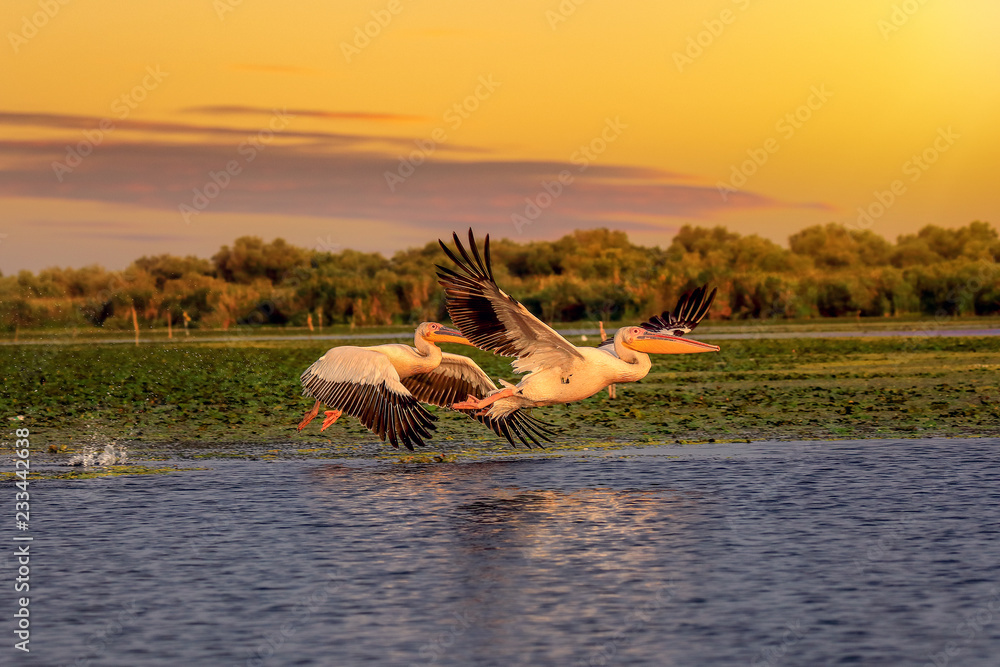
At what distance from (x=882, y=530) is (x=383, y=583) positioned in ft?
15.3

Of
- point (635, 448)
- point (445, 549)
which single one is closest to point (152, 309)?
point (635, 448)

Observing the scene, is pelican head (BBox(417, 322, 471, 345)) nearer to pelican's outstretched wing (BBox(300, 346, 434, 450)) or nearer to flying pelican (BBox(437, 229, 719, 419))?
pelican's outstretched wing (BBox(300, 346, 434, 450))

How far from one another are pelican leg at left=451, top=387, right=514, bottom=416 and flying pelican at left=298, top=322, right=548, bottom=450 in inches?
16.7

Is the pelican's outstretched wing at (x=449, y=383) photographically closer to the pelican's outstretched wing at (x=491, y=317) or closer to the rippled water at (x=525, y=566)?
the rippled water at (x=525, y=566)

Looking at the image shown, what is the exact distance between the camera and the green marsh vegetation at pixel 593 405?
66.2ft

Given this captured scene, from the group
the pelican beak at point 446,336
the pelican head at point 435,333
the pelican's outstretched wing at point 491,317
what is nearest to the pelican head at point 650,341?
the pelican's outstretched wing at point 491,317

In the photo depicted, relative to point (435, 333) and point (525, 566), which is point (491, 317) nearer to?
point (435, 333)

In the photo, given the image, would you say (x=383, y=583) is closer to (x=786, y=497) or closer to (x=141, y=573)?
(x=141, y=573)

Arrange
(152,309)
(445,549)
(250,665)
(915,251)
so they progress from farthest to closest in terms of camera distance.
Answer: (915,251)
(152,309)
(445,549)
(250,665)

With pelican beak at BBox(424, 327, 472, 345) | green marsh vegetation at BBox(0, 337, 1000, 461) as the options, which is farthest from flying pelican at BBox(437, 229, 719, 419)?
green marsh vegetation at BBox(0, 337, 1000, 461)

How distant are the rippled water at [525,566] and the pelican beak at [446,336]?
156 centimetres

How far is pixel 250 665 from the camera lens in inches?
335

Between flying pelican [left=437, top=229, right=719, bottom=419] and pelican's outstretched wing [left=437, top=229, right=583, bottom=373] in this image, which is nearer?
pelican's outstretched wing [left=437, top=229, right=583, bottom=373]

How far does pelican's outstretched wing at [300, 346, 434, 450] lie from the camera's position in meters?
15.5
